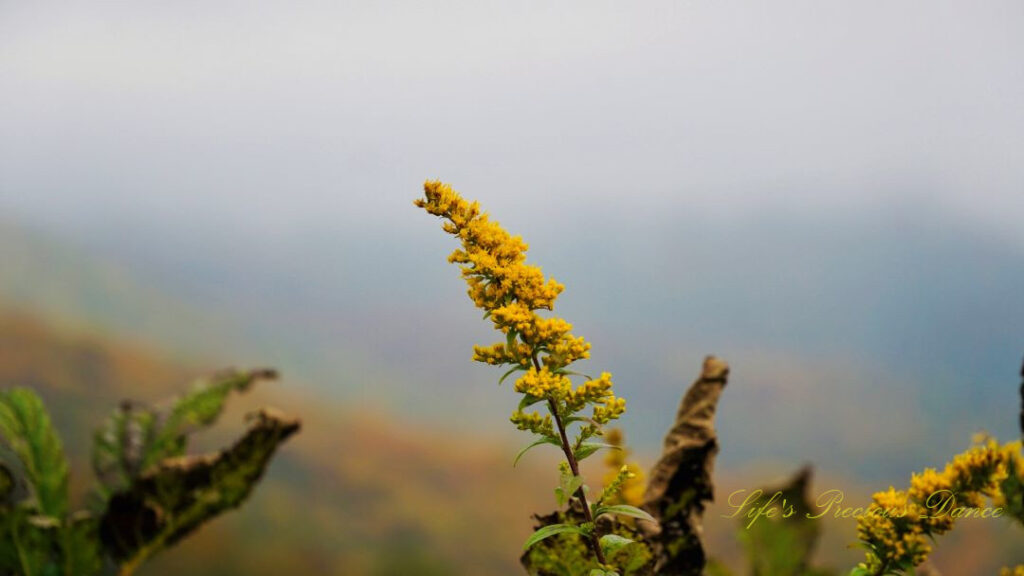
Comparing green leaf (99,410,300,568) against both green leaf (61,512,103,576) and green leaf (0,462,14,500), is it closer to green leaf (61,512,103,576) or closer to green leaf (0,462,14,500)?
green leaf (61,512,103,576)

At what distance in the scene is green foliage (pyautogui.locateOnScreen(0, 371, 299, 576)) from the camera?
87.2 inches

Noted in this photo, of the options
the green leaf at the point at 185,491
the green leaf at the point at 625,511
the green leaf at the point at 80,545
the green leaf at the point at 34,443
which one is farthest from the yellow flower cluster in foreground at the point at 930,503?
the green leaf at the point at 34,443

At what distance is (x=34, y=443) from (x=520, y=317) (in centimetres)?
202

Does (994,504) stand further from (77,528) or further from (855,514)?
(77,528)

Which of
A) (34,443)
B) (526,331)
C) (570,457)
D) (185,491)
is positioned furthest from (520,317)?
(34,443)

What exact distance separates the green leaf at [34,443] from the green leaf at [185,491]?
235 millimetres

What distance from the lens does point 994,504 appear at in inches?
44.5

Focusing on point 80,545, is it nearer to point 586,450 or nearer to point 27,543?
point 27,543

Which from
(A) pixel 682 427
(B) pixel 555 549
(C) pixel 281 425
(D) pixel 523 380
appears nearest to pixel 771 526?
(A) pixel 682 427

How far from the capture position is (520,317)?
100 centimetres

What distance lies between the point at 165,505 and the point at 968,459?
79.0 inches

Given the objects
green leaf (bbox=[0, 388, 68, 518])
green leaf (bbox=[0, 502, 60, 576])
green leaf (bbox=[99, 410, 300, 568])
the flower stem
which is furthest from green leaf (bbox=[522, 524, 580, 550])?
green leaf (bbox=[0, 388, 68, 518])

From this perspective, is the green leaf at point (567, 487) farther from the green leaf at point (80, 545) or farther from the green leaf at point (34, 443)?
the green leaf at point (34, 443)

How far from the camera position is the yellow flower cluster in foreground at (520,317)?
1014mm
